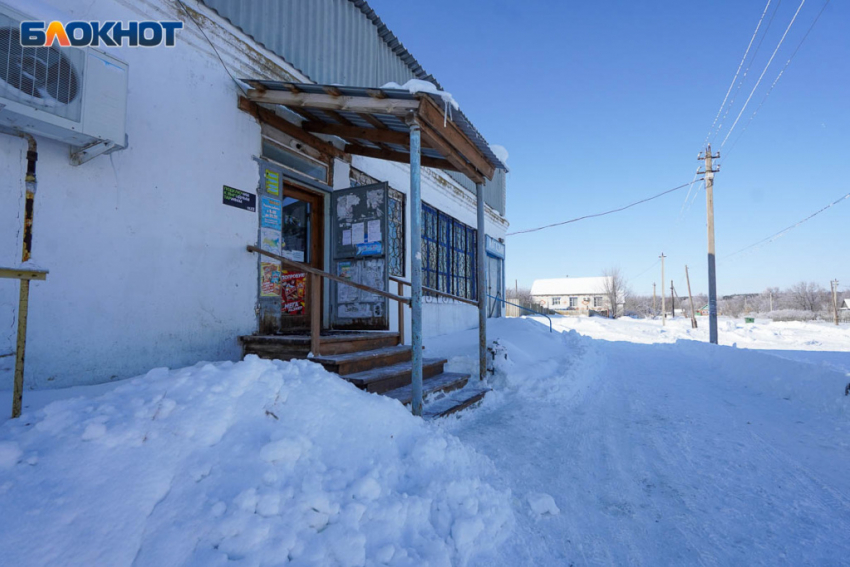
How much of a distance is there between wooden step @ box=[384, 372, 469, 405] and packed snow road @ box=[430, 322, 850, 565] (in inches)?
18.6

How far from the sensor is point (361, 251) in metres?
5.91

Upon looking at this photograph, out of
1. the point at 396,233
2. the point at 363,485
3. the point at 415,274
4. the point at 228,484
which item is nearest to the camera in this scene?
the point at 228,484

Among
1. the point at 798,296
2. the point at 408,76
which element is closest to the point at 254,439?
the point at 408,76

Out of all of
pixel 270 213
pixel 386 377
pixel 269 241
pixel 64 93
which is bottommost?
pixel 386 377

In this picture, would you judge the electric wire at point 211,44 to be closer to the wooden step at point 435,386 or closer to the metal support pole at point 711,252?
the wooden step at point 435,386

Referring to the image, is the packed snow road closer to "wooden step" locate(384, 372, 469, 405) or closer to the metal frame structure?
"wooden step" locate(384, 372, 469, 405)

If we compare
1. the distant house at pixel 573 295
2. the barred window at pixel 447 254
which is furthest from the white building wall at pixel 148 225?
the distant house at pixel 573 295

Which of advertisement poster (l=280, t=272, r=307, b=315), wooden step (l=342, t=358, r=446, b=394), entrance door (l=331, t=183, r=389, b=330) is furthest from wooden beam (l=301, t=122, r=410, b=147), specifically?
wooden step (l=342, t=358, r=446, b=394)

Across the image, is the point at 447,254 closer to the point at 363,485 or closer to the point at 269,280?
the point at 269,280

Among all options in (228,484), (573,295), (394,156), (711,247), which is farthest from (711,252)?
(573,295)

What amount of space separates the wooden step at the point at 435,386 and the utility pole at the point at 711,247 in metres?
12.6

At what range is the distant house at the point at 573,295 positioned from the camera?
5907 cm

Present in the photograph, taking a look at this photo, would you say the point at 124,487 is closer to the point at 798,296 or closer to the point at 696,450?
the point at 696,450

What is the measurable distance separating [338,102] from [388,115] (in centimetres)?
52
